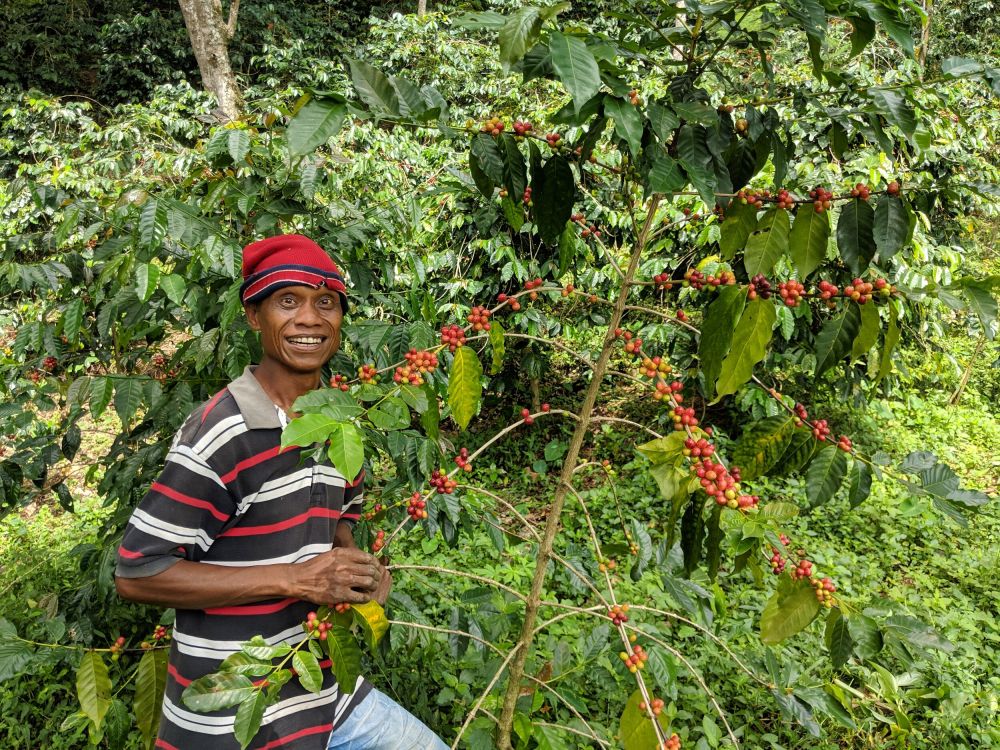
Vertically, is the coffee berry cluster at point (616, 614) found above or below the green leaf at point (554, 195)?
below

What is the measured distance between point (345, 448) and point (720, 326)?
651 mm

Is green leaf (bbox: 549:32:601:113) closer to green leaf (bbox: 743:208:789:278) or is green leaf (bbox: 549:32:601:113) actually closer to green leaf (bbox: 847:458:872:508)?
green leaf (bbox: 743:208:789:278)

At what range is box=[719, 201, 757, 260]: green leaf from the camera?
1.28 metres

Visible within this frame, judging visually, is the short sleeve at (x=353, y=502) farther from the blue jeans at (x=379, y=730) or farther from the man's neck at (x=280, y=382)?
the blue jeans at (x=379, y=730)

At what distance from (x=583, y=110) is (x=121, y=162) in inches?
92.1

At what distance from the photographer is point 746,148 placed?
1.26 meters

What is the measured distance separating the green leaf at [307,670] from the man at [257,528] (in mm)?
183

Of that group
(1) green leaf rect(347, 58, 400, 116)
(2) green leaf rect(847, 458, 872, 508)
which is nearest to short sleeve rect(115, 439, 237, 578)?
(1) green leaf rect(347, 58, 400, 116)

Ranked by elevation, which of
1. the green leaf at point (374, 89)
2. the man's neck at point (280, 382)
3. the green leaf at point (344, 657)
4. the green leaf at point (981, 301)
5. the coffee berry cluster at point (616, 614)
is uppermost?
the green leaf at point (374, 89)

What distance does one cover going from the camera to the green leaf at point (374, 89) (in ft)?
3.00

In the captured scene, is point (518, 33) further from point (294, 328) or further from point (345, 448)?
point (294, 328)

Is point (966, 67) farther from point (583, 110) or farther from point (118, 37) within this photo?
point (118, 37)

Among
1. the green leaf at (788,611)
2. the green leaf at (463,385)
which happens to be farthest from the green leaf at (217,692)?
the green leaf at (788,611)

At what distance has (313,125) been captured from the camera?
→ 834mm
